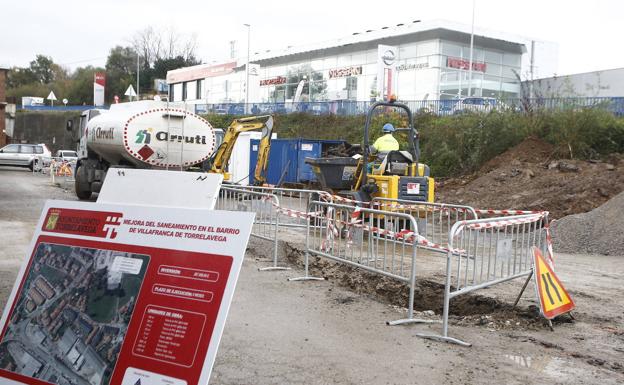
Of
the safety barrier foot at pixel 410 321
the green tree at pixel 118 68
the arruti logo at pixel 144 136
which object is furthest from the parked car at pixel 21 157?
the green tree at pixel 118 68

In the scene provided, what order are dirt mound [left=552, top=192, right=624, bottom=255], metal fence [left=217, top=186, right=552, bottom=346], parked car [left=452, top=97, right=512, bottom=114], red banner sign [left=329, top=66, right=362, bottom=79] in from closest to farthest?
metal fence [left=217, top=186, right=552, bottom=346], dirt mound [left=552, top=192, right=624, bottom=255], parked car [left=452, top=97, right=512, bottom=114], red banner sign [left=329, top=66, right=362, bottom=79]

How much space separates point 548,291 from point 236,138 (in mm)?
11645

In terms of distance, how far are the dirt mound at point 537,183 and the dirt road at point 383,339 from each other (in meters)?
7.47

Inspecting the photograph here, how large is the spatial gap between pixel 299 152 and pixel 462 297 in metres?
17.7

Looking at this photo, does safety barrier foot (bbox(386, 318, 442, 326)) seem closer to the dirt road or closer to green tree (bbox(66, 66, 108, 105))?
the dirt road

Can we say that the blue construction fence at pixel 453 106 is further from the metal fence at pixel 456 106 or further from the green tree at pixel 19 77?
the green tree at pixel 19 77

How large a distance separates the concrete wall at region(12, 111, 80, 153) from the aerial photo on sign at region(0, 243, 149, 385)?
6564 centimetres

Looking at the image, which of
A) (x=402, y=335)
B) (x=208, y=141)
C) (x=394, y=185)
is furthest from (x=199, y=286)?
Answer: (x=208, y=141)

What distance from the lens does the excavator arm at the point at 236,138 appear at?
1688cm

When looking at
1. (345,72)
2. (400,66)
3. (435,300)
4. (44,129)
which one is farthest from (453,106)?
(44,129)

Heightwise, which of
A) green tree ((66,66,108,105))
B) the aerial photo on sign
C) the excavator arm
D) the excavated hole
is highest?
green tree ((66,66,108,105))

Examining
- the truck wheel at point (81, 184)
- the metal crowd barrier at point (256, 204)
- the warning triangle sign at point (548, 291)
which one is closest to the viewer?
the warning triangle sign at point (548, 291)

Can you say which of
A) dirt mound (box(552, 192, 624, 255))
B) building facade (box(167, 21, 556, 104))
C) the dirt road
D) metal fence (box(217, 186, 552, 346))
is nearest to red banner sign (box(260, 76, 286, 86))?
building facade (box(167, 21, 556, 104))

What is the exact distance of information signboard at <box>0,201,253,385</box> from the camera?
2.88 metres
